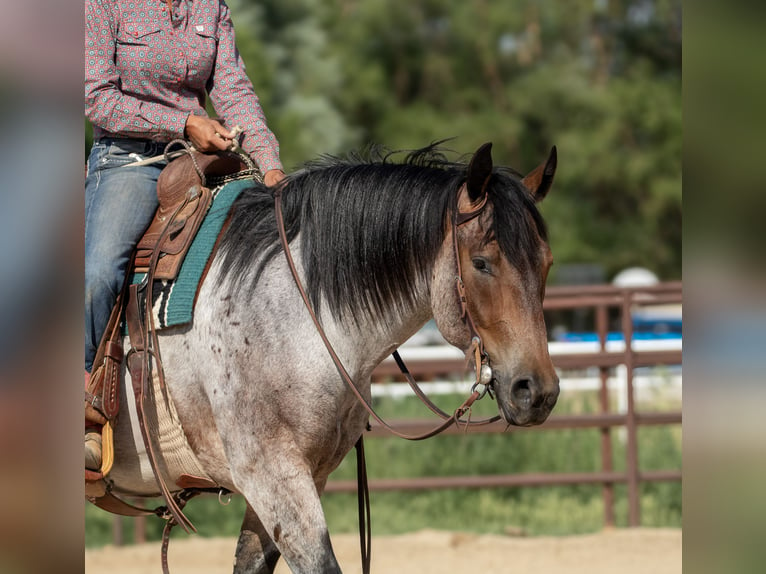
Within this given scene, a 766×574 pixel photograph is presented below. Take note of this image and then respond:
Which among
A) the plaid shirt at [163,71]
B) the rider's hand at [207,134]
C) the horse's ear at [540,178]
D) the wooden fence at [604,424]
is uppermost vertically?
the plaid shirt at [163,71]

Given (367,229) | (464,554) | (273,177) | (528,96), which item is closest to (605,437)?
(464,554)

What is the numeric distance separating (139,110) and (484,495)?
17.7 ft

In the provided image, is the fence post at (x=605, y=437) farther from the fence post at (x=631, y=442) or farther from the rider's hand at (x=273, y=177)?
the rider's hand at (x=273, y=177)

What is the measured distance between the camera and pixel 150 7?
3377 millimetres

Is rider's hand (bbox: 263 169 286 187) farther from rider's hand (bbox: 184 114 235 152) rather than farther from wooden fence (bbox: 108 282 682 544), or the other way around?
wooden fence (bbox: 108 282 682 544)

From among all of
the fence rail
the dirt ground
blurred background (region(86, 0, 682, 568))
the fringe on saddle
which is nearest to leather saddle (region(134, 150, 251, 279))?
the fringe on saddle

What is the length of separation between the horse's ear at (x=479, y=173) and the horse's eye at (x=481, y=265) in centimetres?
18

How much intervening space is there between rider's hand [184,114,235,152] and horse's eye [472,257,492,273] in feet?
3.52

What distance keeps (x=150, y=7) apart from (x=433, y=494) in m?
5.48

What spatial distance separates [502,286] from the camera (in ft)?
8.84

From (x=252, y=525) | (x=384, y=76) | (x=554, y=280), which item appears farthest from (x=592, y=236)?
(x=252, y=525)

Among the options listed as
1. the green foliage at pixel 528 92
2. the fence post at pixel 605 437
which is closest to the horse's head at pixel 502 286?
the fence post at pixel 605 437

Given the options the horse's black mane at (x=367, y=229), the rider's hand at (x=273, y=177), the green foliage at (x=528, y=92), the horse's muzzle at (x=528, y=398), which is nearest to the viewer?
the horse's muzzle at (x=528, y=398)

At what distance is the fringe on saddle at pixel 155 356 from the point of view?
3162 mm
